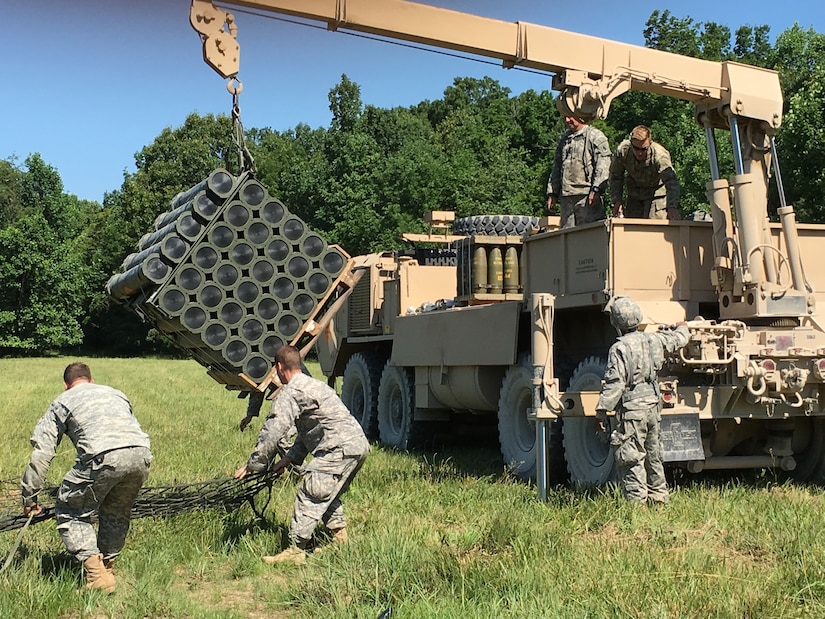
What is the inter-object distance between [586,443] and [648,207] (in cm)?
265

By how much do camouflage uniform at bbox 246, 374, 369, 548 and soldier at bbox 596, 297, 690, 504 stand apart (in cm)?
205

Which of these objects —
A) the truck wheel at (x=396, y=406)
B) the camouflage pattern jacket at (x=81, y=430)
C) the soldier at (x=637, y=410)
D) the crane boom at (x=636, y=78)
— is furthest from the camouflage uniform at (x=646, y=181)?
the camouflage pattern jacket at (x=81, y=430)

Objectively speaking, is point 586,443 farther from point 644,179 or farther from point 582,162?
point 582,162

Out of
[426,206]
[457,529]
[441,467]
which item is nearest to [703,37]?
[426,206]

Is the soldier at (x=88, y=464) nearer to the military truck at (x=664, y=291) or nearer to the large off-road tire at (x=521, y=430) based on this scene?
the military truck at (x=664, y=291)

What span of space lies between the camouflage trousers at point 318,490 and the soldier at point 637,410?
2.14 m

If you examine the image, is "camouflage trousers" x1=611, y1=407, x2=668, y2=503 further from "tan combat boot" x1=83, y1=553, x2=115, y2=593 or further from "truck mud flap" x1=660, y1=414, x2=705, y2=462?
"tan combat boot" x1=83, y1=553, x2=115, y2=593

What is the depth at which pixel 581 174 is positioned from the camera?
Result: 417 inches

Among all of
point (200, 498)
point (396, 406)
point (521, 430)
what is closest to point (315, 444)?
Answer: point (200, 498)

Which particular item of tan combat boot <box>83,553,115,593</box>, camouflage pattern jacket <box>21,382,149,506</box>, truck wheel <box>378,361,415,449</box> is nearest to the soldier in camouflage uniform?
truck wheel <box>378,361,415,449</box>

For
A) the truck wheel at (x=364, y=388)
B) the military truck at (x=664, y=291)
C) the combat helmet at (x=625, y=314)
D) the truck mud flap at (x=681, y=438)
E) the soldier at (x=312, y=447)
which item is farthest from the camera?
the truck wheel at (x=364, y=388)

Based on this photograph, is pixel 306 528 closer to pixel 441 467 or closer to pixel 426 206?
pixel 441 467

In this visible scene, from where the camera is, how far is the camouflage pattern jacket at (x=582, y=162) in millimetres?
10438

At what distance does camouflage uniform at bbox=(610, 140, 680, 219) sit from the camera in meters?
10.1
